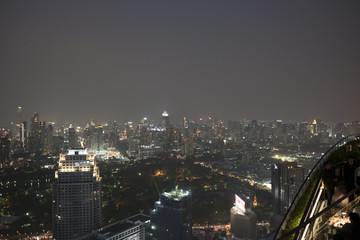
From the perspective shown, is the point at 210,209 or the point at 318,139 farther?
the point at 318,139

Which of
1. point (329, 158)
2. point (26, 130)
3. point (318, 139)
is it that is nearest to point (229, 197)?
point (329, 158)

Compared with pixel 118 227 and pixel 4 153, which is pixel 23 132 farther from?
pixel 118 227

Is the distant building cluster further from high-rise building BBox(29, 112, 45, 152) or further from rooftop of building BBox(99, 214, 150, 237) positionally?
rooftop of building BBox(99, 214, 150, 237)

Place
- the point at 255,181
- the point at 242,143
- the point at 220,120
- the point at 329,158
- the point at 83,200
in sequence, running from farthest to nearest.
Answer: the point at 220,120 → the point at 242,143 → the point at 255,181 → the point at 83,200 → the point at 329,158

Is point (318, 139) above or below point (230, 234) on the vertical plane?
above

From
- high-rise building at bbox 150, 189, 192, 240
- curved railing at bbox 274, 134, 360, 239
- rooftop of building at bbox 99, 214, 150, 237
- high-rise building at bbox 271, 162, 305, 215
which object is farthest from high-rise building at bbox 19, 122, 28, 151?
curved railing at bbox 274, 134, 360, 239

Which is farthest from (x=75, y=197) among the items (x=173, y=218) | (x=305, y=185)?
(x=305, y=185)

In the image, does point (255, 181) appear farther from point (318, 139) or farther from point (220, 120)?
point (220, 120)
